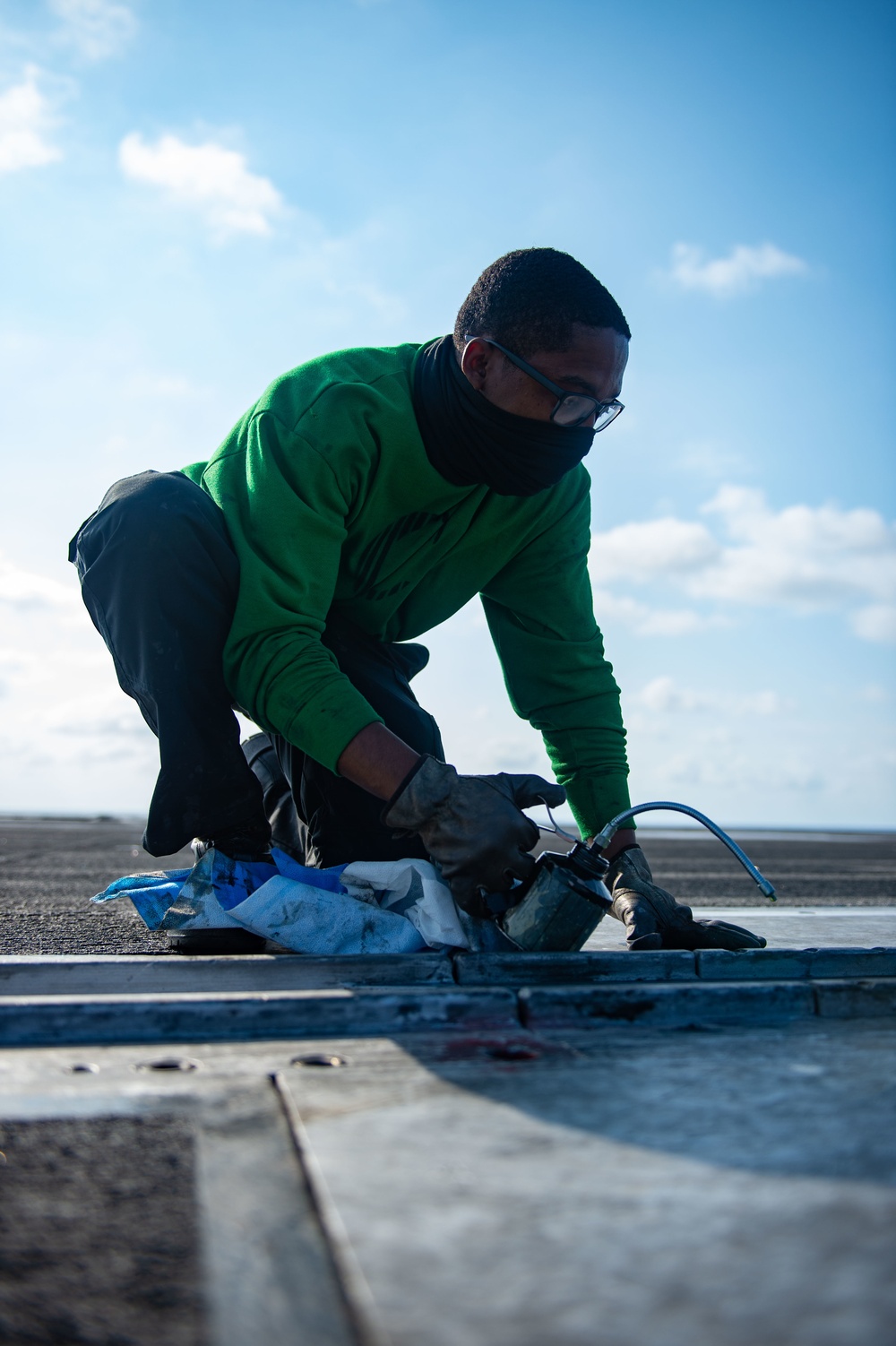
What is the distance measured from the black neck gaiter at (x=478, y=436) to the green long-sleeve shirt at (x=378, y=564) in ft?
0.15

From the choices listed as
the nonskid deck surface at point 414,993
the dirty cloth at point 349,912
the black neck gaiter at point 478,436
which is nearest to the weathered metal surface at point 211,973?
the nonskid deck surface at point 414,993

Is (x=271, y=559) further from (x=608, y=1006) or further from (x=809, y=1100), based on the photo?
(x=809, y=1100)

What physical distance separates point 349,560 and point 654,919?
3.47 ft

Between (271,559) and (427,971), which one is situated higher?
(271,559)

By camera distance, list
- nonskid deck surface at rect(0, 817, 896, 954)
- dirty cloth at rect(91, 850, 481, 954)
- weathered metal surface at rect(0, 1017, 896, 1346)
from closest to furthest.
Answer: weathered metal surface at rect(0, 1017, 896, 1346)
dirty cloth at rect(91, 850, 481, 954)
nonskid deck surface at rect(0, 817, 896, 954)

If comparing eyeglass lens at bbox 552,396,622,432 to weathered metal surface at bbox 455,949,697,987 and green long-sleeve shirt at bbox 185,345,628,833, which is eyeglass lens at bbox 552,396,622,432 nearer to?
green long-sleeve shirt at bbox 185,345,628,833

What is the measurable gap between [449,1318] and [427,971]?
1.13 meters

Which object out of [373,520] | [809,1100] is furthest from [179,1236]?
[373,520]

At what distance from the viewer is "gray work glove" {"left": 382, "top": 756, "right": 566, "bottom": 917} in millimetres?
1901

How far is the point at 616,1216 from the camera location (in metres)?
0.76

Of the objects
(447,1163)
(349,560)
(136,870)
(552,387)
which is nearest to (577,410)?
(552,387)

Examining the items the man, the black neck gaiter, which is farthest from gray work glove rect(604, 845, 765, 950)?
the black neck gaiter

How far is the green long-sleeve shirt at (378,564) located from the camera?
208 centimetres

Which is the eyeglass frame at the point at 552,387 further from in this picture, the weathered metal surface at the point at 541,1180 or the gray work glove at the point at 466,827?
the weathered metal surface at the point at 541,1180
